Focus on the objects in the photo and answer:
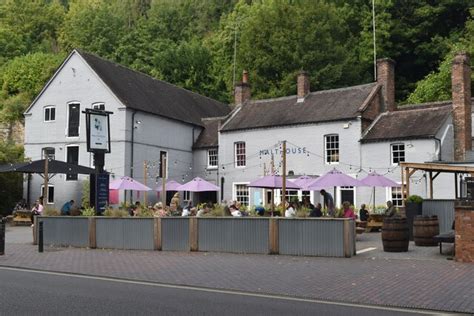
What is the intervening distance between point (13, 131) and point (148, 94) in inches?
763

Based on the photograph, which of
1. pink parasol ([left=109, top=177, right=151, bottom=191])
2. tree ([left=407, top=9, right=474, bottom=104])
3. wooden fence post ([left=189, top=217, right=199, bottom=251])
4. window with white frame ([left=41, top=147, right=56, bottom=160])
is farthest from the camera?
tree ([left=407, top=9, right=474, bottom=104])

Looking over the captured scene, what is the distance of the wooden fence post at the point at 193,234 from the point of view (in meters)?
17.5

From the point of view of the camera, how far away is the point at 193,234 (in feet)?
57.4

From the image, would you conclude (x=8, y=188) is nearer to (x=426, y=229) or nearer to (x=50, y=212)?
(x=50, y=212)

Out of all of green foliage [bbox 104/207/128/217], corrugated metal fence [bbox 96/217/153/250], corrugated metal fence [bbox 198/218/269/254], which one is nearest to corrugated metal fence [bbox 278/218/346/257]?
corrugated metal fence [bbox 198/218/269/254]

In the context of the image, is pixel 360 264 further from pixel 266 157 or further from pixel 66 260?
pixel 266 157

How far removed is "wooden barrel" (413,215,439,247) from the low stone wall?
314 cm

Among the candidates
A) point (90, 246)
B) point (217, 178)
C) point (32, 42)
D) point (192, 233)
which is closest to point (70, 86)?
point (217, 178)

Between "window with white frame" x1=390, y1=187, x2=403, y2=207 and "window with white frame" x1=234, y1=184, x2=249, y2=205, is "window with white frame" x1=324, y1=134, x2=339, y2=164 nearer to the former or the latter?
"window with white frame" x1=390, y1=187, x2=403, y2=207

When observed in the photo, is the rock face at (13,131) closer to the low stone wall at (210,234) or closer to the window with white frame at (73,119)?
the window with white frame at (73,119)

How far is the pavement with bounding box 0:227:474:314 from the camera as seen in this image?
10094 mm

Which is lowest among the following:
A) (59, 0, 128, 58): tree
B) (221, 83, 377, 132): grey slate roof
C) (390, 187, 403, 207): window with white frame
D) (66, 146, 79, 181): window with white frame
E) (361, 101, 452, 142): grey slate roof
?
(390, 187, 403, 207): window with white frame

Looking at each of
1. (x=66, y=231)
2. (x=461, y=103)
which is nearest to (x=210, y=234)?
(x=66, y=231)

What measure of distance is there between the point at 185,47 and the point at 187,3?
763 inches
